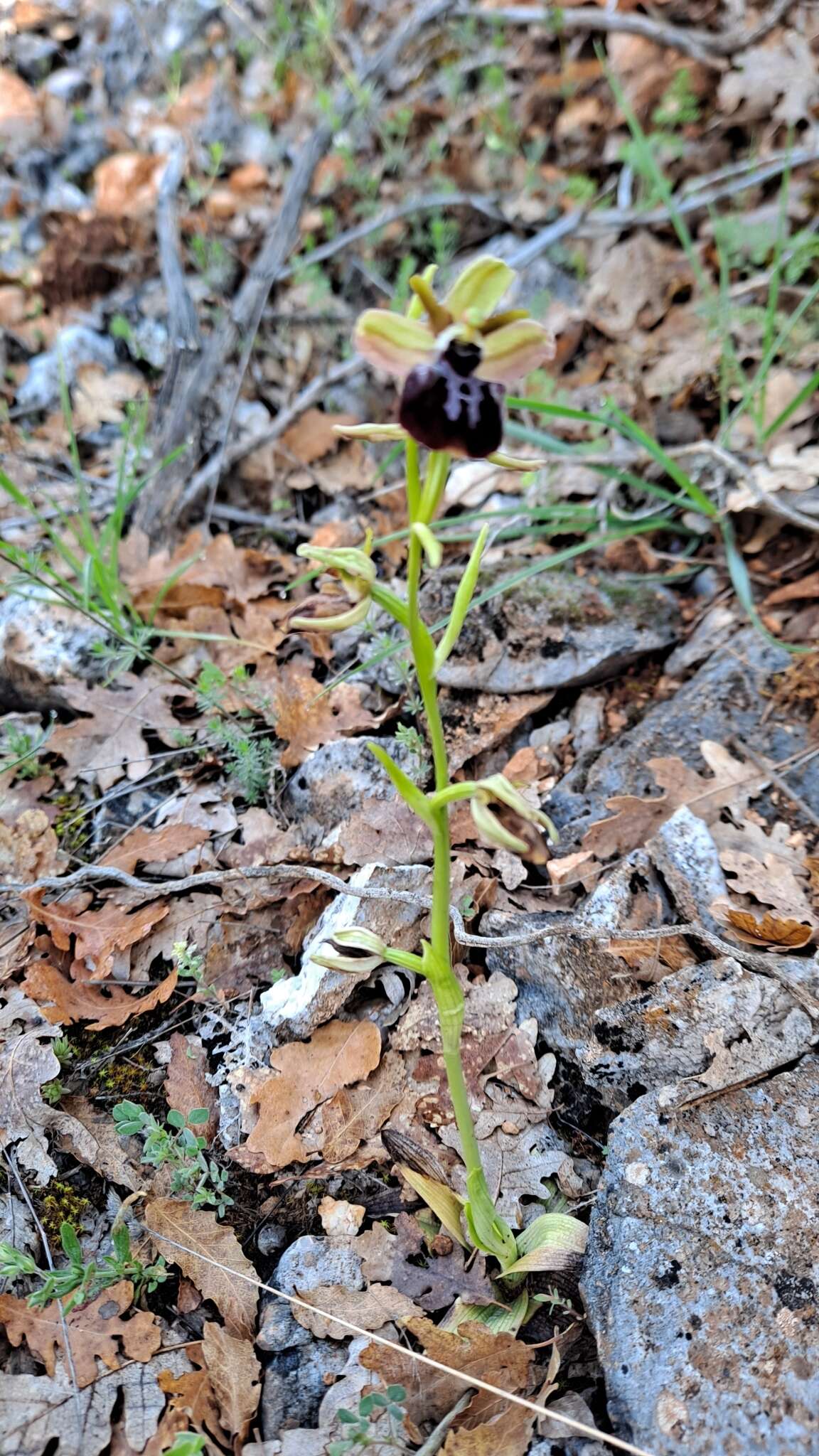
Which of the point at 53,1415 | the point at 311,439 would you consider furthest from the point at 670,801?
the point at 311,439

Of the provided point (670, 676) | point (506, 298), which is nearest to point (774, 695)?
point (670, 676)

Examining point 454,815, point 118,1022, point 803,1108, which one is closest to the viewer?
point 803,1108

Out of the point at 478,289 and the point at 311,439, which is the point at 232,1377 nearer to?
the point at 478,289

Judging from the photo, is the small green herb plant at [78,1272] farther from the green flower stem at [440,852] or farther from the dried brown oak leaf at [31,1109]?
the green flower stem at [440,852]

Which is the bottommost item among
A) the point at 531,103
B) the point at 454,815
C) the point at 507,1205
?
the point at 507,1205

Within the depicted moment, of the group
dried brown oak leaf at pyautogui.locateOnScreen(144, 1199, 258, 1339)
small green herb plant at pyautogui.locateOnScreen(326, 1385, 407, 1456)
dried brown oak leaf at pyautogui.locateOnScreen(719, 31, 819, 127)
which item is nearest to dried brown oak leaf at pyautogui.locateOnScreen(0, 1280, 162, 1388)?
dried brown oak leaf at pyautogui.locateOnScreen(144, 1199, 258, 1339)

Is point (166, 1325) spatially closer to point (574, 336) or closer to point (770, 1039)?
point (770, 1039)

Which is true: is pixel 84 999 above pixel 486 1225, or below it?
above
